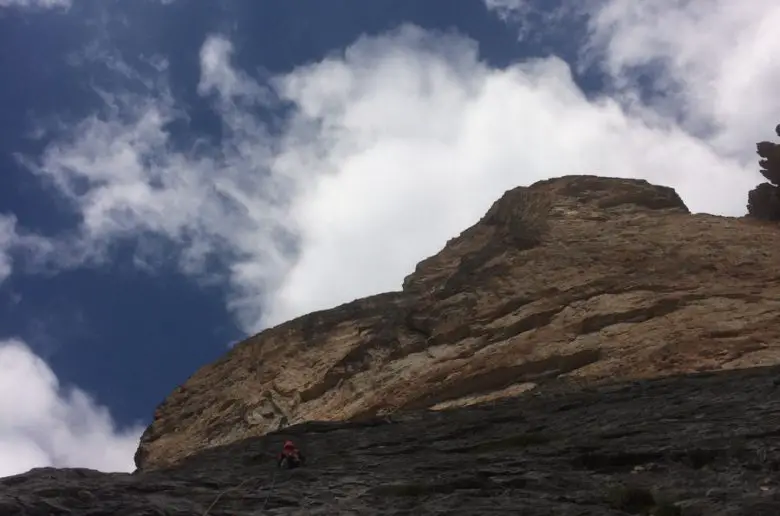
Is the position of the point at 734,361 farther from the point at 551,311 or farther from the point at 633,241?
the point at 633,241

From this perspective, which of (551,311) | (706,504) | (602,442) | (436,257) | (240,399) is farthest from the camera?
(436,257)

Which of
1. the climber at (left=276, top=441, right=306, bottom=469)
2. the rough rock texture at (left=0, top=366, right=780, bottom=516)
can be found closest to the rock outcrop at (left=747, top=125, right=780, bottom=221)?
the rough rock texture at (left=0, top=366, right=780, bottom=516)

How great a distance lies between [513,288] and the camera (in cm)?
2841

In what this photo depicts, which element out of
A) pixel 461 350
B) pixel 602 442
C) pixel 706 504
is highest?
pixel 461 350

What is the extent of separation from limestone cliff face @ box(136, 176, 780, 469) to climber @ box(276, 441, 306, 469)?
26.2 feet

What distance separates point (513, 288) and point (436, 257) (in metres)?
7.94

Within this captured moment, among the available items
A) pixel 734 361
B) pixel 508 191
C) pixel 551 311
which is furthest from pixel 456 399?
pixel 508 191

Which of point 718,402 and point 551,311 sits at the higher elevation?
point 551,311

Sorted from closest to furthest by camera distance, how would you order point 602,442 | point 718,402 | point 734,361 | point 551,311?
point 602,442, point 718,402, point 734,361, point 551,311

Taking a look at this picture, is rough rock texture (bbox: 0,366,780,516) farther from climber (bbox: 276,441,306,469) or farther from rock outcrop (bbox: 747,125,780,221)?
rock outcrop (bbox: 747,125,780,221)

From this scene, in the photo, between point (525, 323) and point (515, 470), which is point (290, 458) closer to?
point (515, 470)

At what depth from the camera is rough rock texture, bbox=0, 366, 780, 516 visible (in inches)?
484

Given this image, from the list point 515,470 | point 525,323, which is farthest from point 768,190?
point 515,470

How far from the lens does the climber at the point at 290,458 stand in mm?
16188
